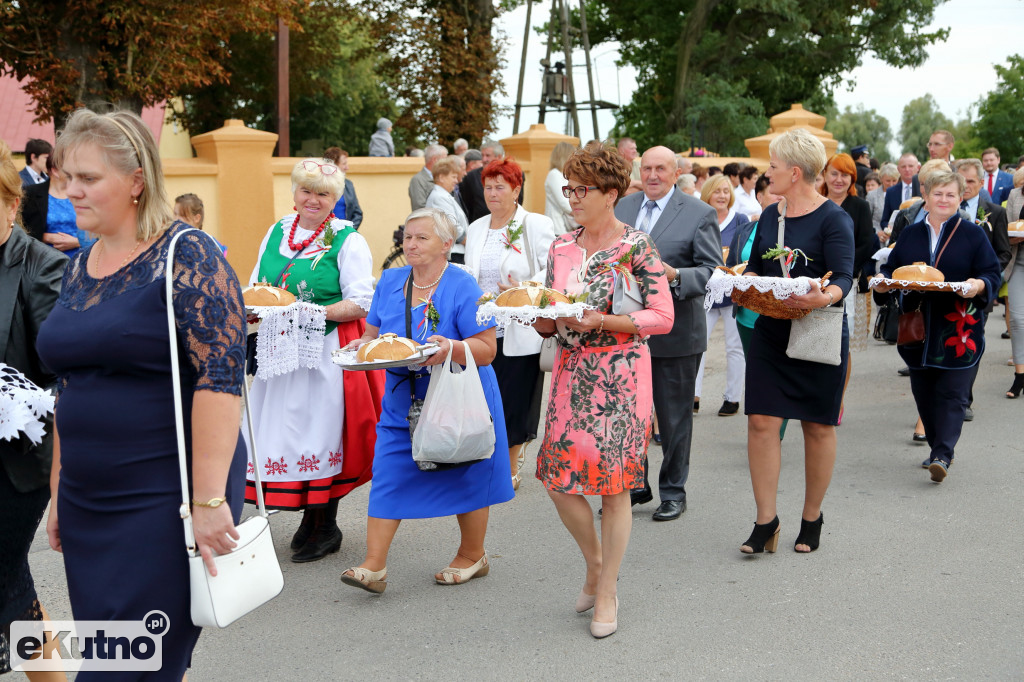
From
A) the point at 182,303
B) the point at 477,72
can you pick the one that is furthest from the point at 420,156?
the point at 182,303

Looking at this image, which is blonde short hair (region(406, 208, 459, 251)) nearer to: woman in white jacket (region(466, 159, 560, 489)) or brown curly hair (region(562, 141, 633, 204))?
brown curly hair (region(562, 141, 633, 204))

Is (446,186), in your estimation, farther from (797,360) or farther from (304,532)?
(797,360)

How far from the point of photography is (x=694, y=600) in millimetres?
4746

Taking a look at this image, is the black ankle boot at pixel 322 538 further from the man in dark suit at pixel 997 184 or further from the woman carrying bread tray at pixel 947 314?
the man in dark suit at pixel 997 184

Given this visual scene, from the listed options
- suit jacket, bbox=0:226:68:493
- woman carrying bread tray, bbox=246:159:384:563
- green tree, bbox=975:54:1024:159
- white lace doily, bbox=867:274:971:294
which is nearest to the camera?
suit jacket, bbox=0:226:68:493

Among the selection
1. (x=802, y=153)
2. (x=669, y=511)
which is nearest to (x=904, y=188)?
(x=669, y=511)

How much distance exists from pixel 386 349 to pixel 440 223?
29.6 inches

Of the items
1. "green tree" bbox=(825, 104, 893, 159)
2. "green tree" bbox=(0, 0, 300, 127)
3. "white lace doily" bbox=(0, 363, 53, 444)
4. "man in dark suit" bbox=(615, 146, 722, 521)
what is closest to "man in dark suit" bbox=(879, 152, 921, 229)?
"man in dark suit" bbox=(615, 146, 722, 521)

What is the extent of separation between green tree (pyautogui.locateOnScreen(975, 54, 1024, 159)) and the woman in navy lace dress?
42464 millimetres

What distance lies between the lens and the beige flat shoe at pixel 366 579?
15.1 feet

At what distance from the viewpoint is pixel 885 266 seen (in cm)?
723

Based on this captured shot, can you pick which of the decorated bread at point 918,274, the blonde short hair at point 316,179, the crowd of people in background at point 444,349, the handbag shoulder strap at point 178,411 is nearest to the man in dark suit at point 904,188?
the crowd of people in background at point 444,349

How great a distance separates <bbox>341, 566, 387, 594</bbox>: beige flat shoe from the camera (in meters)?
4.61

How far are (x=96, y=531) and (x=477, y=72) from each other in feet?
63.5
